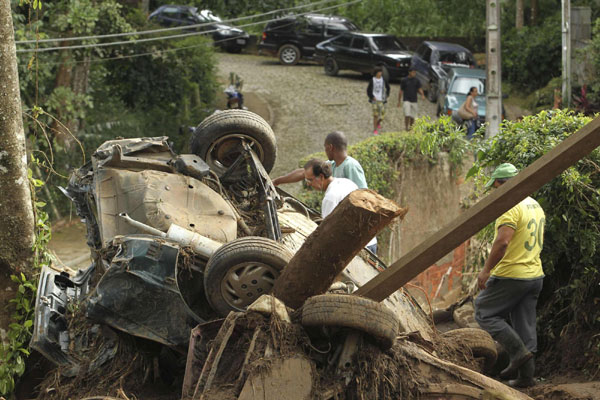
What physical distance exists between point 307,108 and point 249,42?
873 cm

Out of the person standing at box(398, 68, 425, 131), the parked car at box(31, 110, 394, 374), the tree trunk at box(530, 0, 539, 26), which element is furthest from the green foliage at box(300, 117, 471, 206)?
the tree trunk at box(530, 0, 539, 26)

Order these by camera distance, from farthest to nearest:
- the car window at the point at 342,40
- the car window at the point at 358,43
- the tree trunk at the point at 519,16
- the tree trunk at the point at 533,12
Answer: the tree trunk at the point at 533,12 → the tree trunk at the point at 519,16 → the car window at the point at 342,40 → the car window at the point at 358,43

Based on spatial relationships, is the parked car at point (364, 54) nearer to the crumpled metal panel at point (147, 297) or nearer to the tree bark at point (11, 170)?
the tree bark at point (11, 170)

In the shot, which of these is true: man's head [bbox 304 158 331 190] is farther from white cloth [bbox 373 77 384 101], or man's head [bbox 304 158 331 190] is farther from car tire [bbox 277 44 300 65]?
car tire [bbox 277 44 300 65]

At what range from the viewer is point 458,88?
72.8 feet

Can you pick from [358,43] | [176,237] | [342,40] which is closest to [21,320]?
[176,237]

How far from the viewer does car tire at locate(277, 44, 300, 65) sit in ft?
101

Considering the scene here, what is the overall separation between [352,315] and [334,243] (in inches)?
21.0

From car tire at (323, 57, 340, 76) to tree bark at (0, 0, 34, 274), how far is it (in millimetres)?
22435

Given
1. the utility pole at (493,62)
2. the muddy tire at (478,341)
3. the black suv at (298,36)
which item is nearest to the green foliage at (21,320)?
the muddy tire at (478,341)

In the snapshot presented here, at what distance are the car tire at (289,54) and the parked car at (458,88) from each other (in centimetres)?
836

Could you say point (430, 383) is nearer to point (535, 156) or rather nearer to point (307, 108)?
point (535, 156)

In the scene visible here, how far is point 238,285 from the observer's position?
6.14 metres

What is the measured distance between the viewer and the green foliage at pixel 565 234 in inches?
307
